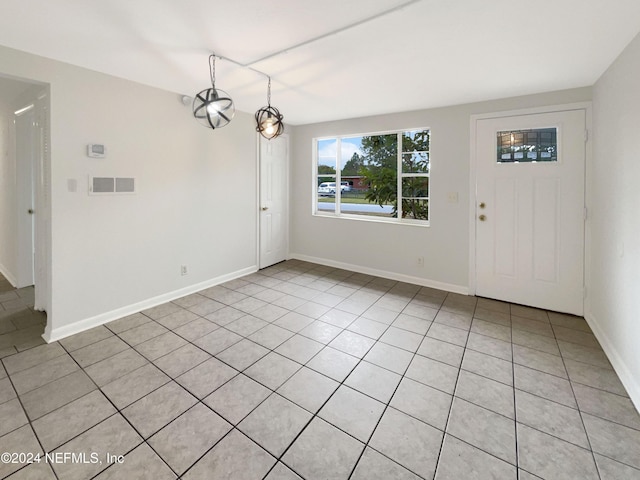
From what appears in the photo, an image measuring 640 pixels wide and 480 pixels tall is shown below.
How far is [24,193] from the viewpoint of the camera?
377 cm

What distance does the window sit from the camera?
13.9 feet

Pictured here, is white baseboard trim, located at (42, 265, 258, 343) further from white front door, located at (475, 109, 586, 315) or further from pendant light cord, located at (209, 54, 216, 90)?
white front door, located at (475, 109, 586, 315)

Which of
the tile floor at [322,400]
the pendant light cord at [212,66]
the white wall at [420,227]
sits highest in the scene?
the pendant light cord at [212,66]

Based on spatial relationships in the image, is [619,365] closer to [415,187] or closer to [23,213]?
[415,187]

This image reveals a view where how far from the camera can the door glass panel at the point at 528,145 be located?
3271 mm

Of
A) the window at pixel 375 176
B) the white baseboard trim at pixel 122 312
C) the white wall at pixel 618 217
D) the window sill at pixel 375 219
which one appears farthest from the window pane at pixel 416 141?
the white baseboard trim at pixel 122 312

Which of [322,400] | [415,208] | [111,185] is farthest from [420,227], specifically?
[111,185]

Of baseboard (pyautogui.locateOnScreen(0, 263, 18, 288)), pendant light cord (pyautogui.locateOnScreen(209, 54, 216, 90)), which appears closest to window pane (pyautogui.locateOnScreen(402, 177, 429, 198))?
pendant light cord (pyautogui.locateOnScreen(209, 54, 216, 90))

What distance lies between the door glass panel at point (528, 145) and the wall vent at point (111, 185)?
4042 millimetres

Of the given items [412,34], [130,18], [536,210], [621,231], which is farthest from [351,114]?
[621,231]

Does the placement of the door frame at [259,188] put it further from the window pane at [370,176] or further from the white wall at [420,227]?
the window pane at [370,176]

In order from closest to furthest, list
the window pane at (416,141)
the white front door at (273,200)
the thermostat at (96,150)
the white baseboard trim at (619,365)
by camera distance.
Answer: the white baseboard trim at (619,365), the thermostat at (96,150), the window pane at (416,141), the white front door at (273,200)

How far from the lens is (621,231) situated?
2.32 metres

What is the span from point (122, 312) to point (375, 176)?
367 centimetres
